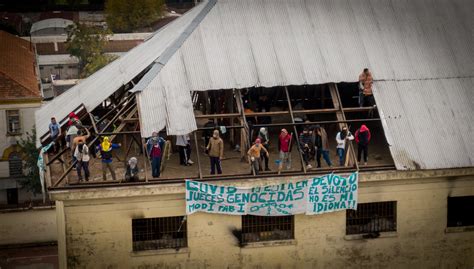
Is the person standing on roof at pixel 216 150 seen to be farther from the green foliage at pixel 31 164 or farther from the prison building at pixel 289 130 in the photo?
the green foliage at pixel 31 164

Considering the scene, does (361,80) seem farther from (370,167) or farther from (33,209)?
(33,209)

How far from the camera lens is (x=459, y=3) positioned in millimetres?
35344

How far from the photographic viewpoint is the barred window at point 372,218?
30.8 meters

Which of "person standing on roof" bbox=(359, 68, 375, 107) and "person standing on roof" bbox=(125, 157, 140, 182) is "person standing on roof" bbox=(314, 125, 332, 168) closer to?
"person standing on roof" bbox=(359, 68, 375, 107)

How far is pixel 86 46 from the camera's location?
72438mm

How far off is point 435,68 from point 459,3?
4610 mm

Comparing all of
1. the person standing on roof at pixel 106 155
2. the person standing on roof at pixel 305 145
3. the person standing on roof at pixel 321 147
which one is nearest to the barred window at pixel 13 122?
the person standing on roof at pixel 106 155

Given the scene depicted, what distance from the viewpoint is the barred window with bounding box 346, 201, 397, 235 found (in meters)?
30.8

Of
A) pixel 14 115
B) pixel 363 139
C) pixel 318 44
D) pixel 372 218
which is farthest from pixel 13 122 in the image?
pixel 372 218

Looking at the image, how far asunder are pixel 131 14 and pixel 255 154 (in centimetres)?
5987

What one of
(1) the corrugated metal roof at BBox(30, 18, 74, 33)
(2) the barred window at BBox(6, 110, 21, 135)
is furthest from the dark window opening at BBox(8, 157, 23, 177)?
(1) the corrugated metal roof at BBox(30, 18, 74, 33)

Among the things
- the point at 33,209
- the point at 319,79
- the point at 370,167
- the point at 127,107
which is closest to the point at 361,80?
the point at 319,79

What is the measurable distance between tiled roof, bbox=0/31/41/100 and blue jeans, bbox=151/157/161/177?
92.6 feet

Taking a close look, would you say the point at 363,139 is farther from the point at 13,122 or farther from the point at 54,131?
the point at 13,122
